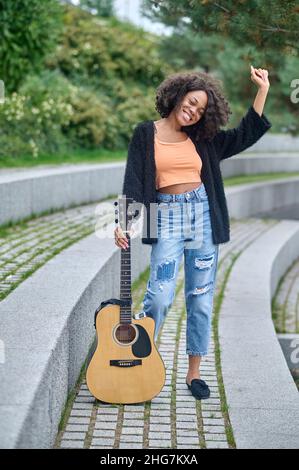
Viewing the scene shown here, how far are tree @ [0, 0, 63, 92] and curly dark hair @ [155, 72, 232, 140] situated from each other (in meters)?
7.59

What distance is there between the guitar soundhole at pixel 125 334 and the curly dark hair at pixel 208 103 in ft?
3.68

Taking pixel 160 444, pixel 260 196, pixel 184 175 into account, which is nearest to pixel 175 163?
pixel 184 175

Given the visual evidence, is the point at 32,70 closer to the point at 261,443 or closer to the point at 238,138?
the point at 238,138

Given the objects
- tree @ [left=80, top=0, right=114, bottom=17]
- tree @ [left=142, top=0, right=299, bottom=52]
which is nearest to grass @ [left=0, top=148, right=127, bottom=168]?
tree @ [left=142, top=0, right=299, bottom=52]

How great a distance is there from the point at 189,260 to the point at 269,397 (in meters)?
0.91

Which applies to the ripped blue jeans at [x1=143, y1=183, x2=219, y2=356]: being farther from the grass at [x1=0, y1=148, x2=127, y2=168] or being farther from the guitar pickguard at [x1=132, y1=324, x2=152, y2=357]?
the grass at [x1=0, y1=148, x2=127, y2=168]

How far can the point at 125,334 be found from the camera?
17.3 ft

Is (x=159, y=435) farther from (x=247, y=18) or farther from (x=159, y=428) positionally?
(x=247, y=18)

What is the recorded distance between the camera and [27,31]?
12766 mm

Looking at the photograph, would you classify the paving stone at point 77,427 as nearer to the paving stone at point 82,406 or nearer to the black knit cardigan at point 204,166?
the paving stone at point 82,406

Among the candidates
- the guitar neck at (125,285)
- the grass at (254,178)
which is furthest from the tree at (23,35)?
the guitar neck at (125,285)

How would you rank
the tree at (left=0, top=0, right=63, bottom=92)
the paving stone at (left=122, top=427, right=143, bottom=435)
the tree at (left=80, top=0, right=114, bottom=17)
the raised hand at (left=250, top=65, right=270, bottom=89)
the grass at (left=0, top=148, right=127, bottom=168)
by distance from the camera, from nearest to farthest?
the paving stone at (left=122, top=427, right=143, bottom=435), the raised hand at (left=250, top=65, right=270, bottom=89), the tree at (left=0, top=0, right=63, bottom=92), the grass at (left=0, top=148, right=127, bottom=168), the tree at (left=80, top=0, right=114, bottom=17)

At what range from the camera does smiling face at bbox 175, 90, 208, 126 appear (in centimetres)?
522

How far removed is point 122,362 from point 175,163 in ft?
3.71
